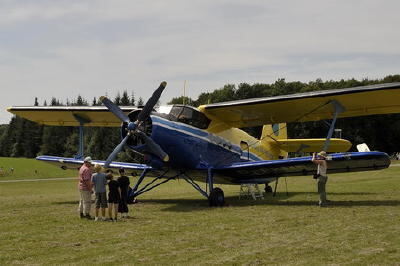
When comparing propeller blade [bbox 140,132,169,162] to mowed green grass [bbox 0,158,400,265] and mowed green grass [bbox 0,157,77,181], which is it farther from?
mowed green grass [bbox 0,157,77,181]

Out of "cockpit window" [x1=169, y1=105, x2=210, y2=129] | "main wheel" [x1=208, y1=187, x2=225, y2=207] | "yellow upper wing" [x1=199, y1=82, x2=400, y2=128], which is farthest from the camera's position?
"cockpit window" [x1=169, y1=105, x2=210, y2=129]

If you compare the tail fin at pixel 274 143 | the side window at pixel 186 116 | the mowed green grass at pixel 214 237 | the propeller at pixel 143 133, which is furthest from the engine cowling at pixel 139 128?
the tail fin at pixel 274 143

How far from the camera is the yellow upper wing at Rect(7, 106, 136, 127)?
783 inches

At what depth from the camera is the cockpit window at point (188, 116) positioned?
53.5ft

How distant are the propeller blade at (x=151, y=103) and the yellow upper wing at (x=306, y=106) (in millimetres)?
2649

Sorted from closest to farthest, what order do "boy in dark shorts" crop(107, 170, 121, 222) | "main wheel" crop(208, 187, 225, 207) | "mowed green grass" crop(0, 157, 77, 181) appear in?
"boy in dark shorts" crop(107, 170, 121, 222) < "main wheel" crop(208, 187, 225, 207) < "mowed green grass" crop(0, 157, 77, 181)

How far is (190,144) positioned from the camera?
1645cm

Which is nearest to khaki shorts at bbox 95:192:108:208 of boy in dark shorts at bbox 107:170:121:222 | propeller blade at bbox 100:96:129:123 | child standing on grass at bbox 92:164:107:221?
child standing on grass at bbox 92:164:107:221

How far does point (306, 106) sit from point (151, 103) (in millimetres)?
5655

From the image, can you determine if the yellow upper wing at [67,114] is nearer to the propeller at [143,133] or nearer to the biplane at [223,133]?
the biplane at [223,133]

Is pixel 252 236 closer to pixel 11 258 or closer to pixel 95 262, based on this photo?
pixel 95 262

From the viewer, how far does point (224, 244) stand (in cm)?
872

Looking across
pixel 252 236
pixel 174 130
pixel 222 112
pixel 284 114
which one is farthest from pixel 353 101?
pixel 252 236

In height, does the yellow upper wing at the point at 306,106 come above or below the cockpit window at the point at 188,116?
above
